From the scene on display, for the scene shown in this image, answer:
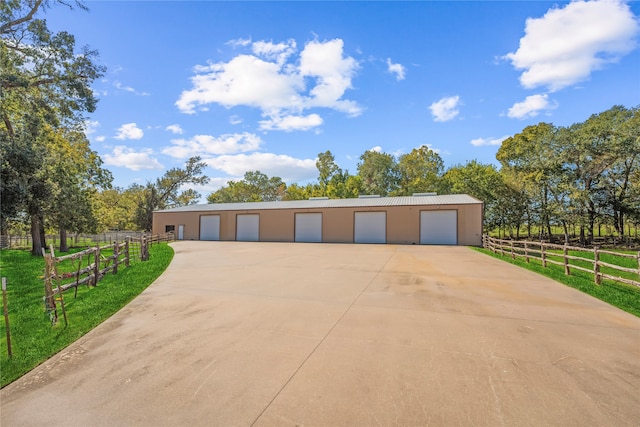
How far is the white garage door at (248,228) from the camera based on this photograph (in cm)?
2658

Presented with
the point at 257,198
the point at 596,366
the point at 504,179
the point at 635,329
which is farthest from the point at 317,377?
the point at 257,198

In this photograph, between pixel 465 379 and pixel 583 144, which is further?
pixel 583 144

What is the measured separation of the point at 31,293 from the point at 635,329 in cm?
1174

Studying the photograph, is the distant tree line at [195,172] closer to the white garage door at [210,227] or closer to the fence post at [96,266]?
the fence post at [96,266]

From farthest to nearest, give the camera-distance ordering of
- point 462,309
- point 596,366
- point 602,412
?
point 462,309 → point 596,366 → point 602,412

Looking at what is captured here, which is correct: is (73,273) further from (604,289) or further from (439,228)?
(439,228)

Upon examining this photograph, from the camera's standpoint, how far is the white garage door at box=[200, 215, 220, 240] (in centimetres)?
2805

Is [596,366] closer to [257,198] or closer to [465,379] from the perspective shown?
[465,379]

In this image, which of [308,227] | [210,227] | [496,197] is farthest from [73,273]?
[496,197]

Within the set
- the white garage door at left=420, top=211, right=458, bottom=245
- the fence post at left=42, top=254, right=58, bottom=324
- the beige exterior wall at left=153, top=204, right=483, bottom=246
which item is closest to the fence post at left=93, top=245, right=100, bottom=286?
the fence post at left=42, top=254, right=58, bottom=324

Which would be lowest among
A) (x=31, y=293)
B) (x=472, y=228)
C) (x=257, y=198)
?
(x=31, y=293)

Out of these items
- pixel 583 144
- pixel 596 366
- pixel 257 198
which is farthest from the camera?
pixel 257 198

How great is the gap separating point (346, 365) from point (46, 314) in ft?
18.1

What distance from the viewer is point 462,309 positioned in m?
5.58
